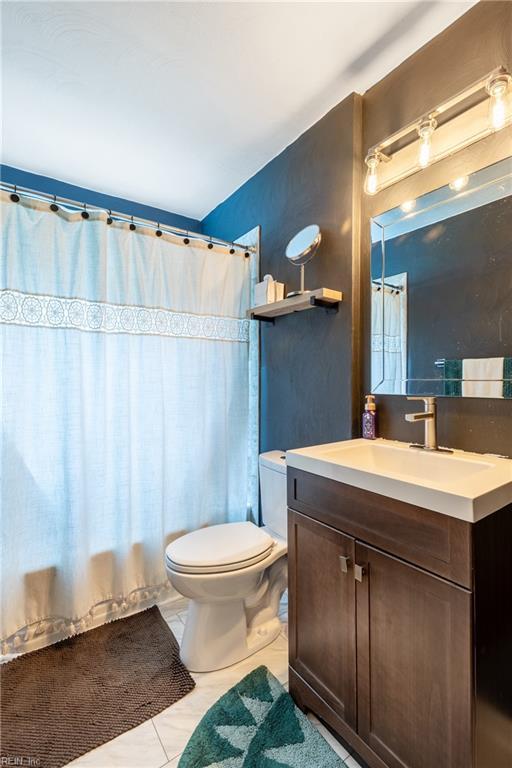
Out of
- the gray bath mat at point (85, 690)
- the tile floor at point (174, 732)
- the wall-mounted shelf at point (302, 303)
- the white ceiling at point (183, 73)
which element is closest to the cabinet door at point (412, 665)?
the tile floor at point (174, 732)

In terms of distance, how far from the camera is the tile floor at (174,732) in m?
1.07

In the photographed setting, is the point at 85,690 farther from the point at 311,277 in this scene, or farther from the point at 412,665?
the point at 311,277

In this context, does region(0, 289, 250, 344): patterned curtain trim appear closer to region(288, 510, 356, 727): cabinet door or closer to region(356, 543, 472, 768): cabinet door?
region(288, 510, 356, 727): cabinet door

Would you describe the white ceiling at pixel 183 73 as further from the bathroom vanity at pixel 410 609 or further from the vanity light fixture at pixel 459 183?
the bathroom vanity at pixel 410 609

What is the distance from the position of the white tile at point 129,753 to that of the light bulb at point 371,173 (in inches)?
82.0

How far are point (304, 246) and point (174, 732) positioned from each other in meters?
1.91

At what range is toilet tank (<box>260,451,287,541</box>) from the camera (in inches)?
65.3

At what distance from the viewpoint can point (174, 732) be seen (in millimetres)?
1155

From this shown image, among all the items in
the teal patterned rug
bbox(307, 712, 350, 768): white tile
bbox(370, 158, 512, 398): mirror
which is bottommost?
bbox(307, 712, 350, 768): white tile

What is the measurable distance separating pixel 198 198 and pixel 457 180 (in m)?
1.68

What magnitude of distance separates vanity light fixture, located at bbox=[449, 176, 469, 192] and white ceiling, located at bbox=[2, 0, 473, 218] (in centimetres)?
53

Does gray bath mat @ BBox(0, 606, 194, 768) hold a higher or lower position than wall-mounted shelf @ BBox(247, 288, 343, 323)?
lower

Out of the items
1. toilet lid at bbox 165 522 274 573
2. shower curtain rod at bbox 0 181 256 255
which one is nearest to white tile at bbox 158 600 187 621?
toilet lid at bbox 165 522 274 573

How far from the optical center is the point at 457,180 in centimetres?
121
